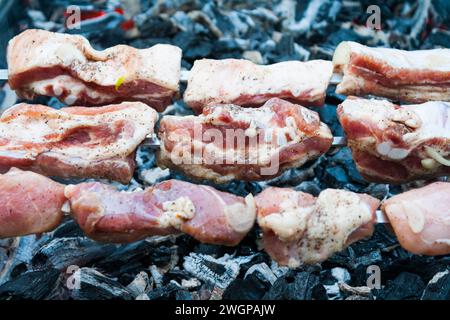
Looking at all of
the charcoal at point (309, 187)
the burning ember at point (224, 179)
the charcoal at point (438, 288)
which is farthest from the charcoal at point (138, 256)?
the charcoal at point (438, 288)

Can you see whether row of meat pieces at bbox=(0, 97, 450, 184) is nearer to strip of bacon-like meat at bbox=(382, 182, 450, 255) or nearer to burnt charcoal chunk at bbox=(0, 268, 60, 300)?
strip of bacon-like meat at bbox=(382, 182, 450, 255)

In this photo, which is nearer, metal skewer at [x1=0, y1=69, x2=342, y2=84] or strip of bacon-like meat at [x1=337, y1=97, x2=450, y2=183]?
strip of bacon-like meat at [x1=337, y1=97, x2=450, y2=183]

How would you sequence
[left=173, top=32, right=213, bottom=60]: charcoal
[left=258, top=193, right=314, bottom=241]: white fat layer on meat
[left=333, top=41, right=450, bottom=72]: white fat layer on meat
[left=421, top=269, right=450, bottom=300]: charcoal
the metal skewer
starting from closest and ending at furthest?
[left=258, top=193, right=314, bottom=241]: white fat layer on meat, [left=421, top=269, right=450, bottom=300]: charcoal, [left=333, top=41, right=450, bottom=72]: white fat layer on meat, the metal skewer, [left=173, top=32, right=213, bottom=60]: charcoal

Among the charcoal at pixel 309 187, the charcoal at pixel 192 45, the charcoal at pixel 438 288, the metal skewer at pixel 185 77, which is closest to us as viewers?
the charcoal at pixel 438 288

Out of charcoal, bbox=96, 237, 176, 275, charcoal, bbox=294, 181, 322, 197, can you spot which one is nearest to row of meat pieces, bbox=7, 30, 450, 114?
charcoal, bbox=294, 181, 322, 197

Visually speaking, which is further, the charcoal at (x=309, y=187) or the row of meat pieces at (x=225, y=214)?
the charcoal at (x=309, y=187)

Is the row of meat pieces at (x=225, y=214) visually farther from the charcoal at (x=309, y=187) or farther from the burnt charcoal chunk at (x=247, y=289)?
the charcoal at (x=309, y=187)

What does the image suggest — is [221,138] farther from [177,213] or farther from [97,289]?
[97,289]

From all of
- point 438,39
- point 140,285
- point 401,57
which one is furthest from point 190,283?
point 438,39
